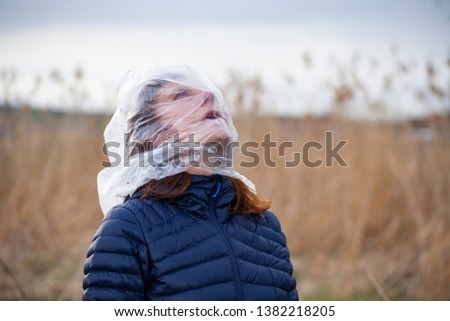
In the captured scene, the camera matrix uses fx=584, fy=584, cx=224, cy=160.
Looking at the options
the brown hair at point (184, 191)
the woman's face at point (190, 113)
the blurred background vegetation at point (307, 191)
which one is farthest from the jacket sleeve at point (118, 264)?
the blurred background vegetation at point (307, 191)

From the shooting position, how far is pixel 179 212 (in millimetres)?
1783

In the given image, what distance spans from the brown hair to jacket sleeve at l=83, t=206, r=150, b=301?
0.53ft

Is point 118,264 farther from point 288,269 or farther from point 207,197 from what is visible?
point 288,269

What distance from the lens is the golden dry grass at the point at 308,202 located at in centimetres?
531

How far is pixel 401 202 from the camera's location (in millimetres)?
5715

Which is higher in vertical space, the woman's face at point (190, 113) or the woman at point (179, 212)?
the woman's face at point (190, 113)

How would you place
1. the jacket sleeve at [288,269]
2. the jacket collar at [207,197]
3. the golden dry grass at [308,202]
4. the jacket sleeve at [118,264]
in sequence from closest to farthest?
the jacket sleeve at [118,264], the jacket collar at [207,197], the jacket sleeve at [288,269], the golden dry grass at [308,202]

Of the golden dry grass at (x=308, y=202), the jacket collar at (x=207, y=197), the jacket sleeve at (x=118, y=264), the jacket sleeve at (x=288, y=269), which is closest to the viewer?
the jacket sleeve at (x=118, y=264)

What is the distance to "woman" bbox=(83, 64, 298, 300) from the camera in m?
1.65

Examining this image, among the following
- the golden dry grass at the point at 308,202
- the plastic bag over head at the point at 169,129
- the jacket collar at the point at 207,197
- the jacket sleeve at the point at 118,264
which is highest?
the plastic bag over head at the point at 169,129

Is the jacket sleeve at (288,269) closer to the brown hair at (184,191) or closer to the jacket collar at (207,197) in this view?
the brown hair at (184,191)

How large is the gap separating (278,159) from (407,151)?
1.29 m

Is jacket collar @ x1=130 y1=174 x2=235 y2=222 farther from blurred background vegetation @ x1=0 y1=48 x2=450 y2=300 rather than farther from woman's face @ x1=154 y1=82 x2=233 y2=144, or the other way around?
blurred background vegetation @ x1=0 y1=48 x2=450 y2=300

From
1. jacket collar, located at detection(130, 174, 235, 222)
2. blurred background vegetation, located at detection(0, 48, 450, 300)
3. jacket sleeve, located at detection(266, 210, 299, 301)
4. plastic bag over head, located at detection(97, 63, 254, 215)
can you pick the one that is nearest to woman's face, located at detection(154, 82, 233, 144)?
plastic bag over head, located at detection(97, 63, 254, 215)
